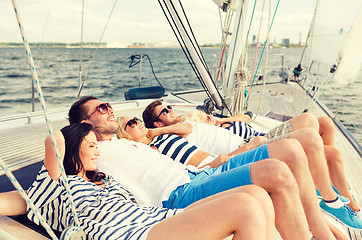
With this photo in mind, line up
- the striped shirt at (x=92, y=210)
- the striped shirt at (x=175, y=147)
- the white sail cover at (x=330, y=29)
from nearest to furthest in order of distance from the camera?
1. the striped shirt at (x=92, y=210)
2. the striped shirt at (x=175, y=147)
3. the white sail cover at (x=330, y=29)

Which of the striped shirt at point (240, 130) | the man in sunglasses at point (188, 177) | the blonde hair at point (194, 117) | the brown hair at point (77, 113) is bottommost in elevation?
the striped shirt at point (240, 130)


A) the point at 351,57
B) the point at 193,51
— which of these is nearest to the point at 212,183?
the point at 193,51

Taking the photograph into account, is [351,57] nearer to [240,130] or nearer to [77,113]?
[240,130]

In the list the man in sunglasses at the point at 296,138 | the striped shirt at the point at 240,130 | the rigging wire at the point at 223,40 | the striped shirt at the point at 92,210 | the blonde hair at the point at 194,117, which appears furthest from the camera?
the rigging wire at the point at 223,40

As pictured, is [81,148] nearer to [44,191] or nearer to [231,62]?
[44,191]

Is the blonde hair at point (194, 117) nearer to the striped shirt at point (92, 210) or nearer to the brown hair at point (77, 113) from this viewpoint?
the brown hair at point (77, 113)

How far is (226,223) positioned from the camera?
1.05 meters

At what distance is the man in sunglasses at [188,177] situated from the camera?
1322 millimetres

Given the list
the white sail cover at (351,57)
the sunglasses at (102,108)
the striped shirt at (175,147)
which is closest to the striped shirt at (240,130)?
the striped shirt at (175,147)

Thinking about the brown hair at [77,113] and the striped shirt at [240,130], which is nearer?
the brown hair at [77,113]

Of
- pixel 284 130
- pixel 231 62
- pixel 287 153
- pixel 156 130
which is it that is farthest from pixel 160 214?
pixel 231 62

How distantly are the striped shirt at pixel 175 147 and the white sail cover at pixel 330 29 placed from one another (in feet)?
13.4

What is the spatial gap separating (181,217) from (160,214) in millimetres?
341

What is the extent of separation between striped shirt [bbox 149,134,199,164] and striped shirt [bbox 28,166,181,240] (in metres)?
0.73
